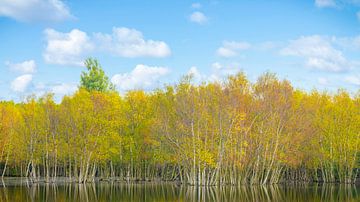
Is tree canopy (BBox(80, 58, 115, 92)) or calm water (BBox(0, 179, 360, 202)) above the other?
tree canopy (BBox(80, 58, 115, 92))

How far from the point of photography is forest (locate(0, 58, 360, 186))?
5869 centimetres

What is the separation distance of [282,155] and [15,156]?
42.7 m

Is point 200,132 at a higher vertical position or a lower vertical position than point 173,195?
higher

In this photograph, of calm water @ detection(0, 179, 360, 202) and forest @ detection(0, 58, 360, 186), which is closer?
calm water @ detection(0, 179, 360, 202)

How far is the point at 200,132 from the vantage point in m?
58.3

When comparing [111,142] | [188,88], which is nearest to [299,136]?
[188,88]

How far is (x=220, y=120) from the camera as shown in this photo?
57.8 m

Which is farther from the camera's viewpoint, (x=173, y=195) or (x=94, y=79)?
(x=94, y=79)

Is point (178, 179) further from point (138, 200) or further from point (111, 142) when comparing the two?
point (138, 200)

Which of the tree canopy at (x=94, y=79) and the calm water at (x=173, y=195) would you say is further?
the tree canopy at (x=94, y=79)

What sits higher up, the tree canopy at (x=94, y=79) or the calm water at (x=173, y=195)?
the tree canopy at (x=94, y=79)

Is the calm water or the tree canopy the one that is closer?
the calm water

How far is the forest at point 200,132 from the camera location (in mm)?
58688

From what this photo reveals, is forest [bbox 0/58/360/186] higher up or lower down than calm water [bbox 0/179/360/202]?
higher up
